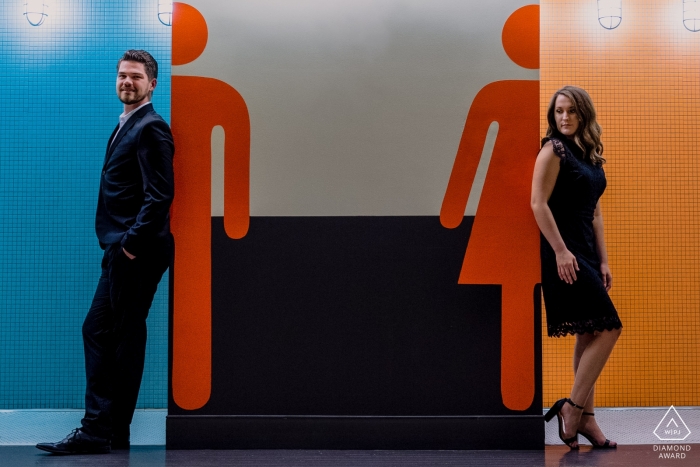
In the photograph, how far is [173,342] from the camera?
113 inches

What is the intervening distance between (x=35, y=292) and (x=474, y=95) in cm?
275

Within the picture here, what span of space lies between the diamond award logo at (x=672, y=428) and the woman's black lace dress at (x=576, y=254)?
2.38ft

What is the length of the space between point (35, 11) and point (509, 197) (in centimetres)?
294

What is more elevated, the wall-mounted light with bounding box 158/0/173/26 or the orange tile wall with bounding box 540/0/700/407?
the wall-mounted light with bounding box 158/0/173/26

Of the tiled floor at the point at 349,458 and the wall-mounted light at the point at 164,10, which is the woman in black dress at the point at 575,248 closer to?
the tiled floor at the point at 349,458

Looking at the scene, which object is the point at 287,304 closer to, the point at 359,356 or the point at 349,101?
the point at 359,356

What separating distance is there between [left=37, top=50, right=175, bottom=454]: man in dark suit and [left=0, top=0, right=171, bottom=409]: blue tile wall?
987 mm

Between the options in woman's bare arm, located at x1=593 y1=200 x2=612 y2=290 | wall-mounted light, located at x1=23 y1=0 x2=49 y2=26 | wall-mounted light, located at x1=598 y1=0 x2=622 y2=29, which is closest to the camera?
woman's bare arm, located at x1=593 y1=200 x2=612 y2=290

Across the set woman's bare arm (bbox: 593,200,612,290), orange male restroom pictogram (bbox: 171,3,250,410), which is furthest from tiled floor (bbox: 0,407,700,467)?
woman's bare arm (bbox: 593,200,612,290)

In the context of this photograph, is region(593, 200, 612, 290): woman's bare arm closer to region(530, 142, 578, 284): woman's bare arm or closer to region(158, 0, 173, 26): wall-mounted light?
region(530, 142, 578, 284): woman's bare arm

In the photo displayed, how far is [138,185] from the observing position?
281 cm

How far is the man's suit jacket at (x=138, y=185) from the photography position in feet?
8.81

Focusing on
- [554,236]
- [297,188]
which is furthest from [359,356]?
[554,236]

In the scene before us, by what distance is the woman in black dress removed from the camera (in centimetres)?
280
